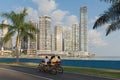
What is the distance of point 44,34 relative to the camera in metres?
124

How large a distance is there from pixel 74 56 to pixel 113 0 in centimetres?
12155

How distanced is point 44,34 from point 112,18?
94604mm

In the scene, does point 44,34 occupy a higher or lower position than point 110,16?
higher

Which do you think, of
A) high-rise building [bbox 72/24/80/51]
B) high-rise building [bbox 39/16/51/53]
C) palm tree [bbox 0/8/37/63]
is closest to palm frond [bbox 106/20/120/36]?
palm tree [bbox 0/8/37/63]

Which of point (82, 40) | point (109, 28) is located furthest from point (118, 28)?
point (82, 40)

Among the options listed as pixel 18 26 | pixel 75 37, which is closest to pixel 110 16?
pixel 18 26

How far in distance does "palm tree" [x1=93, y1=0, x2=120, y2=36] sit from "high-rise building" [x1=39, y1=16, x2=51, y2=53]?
79.2 metres

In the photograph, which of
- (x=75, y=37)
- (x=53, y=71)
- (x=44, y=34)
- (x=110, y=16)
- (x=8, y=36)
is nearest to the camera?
(x=53, y=71)

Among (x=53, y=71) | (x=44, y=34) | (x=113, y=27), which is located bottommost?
(x=53, y=71)

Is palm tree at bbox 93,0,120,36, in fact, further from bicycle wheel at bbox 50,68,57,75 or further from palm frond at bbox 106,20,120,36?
bicycle wheel at bbox 50,68,57,75

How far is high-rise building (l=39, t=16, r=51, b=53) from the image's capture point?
113875 mm

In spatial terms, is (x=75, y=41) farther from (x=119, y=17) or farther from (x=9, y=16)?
(x=119, y=17)

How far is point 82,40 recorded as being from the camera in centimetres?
11494

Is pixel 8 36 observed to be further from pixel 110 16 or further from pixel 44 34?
pixel 44 34
